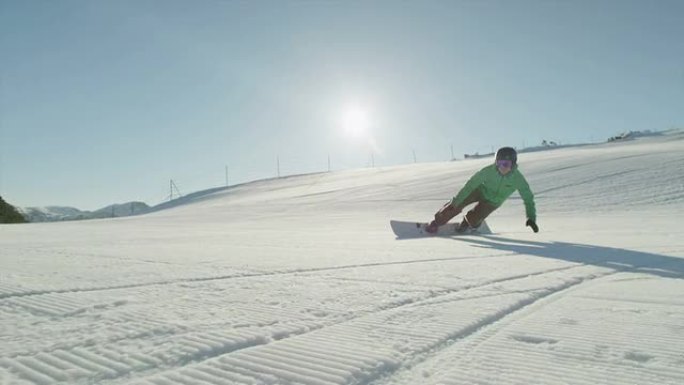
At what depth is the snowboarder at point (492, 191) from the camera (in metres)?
8.99

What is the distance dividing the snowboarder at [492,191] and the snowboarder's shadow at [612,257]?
103 inches

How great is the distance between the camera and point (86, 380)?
167 cm

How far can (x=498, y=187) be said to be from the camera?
9352 mm

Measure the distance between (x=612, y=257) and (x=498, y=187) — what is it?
4391 millimetres

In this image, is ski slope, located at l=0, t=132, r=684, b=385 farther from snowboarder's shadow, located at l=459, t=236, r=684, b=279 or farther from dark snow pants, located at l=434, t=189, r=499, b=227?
dark snow pants, located at l=434, t=189, r=499, b=227

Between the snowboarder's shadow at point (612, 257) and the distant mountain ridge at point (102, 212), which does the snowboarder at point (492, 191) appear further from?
the distant mountain ridge at point (102, 212)

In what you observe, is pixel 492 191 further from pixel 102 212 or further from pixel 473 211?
pixel 102 212

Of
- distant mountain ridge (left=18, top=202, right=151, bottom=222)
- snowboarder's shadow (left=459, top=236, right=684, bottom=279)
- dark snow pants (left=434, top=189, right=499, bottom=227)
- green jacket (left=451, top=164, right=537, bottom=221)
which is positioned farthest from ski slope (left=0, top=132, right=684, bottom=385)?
distant mountain ridge (left=18, top=202, right=151, bottom=222)

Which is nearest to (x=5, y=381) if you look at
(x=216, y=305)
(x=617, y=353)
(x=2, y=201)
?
(x=216, y=305)

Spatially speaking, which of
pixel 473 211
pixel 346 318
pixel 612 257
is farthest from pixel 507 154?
pixel 346 318

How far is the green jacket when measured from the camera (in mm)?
9039

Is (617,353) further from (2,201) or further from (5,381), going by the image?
Answer: (2,201)

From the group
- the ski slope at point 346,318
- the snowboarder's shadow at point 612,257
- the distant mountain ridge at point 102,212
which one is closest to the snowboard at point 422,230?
the snowboarder's shadow at point 612,257

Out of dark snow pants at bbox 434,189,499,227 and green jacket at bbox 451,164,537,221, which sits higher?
green jacket at bbox 451,164,537,221
